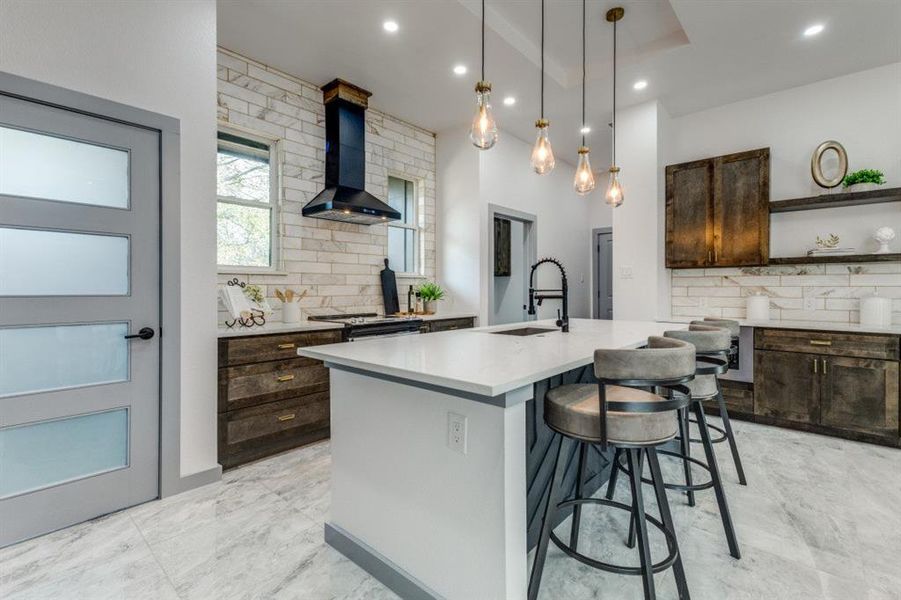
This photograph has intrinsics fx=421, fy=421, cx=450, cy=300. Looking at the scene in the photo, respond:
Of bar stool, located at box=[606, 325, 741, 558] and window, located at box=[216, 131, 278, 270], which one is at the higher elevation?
window, located at box=[216, 131, 278, 270]

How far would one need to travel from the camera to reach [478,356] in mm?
1740

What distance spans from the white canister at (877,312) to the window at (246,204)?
16.9ft

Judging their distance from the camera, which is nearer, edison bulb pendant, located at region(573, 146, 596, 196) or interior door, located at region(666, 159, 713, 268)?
edison bulb pendant, located at region(573, 146, 596, 196)

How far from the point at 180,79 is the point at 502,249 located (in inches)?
163

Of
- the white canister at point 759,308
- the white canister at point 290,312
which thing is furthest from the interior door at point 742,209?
the white canister at point 290,312

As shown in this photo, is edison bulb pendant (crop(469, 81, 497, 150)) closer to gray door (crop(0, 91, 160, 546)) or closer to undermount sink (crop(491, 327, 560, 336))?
undermount sink (crop(491, 327, 560, 336))

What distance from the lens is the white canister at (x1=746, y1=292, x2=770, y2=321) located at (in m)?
4.12

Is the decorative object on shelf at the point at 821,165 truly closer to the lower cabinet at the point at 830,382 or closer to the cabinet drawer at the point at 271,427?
the lower cabinet at the point at 830,382

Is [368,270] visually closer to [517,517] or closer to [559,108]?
[559,108]

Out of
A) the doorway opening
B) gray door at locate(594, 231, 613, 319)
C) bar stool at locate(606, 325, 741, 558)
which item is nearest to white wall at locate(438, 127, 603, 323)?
the doorway opening

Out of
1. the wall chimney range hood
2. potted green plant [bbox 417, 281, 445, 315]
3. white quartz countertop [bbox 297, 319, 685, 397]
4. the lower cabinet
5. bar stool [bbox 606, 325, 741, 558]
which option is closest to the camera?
white quartz countertop [bbox 297, 319, 685, 397]

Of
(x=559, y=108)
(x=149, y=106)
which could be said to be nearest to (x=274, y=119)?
(x=149, y=106)

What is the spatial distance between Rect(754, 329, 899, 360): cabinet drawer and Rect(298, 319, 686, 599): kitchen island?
238 cm

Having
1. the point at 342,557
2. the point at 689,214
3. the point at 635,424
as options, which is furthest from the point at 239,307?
the point at 689,214
